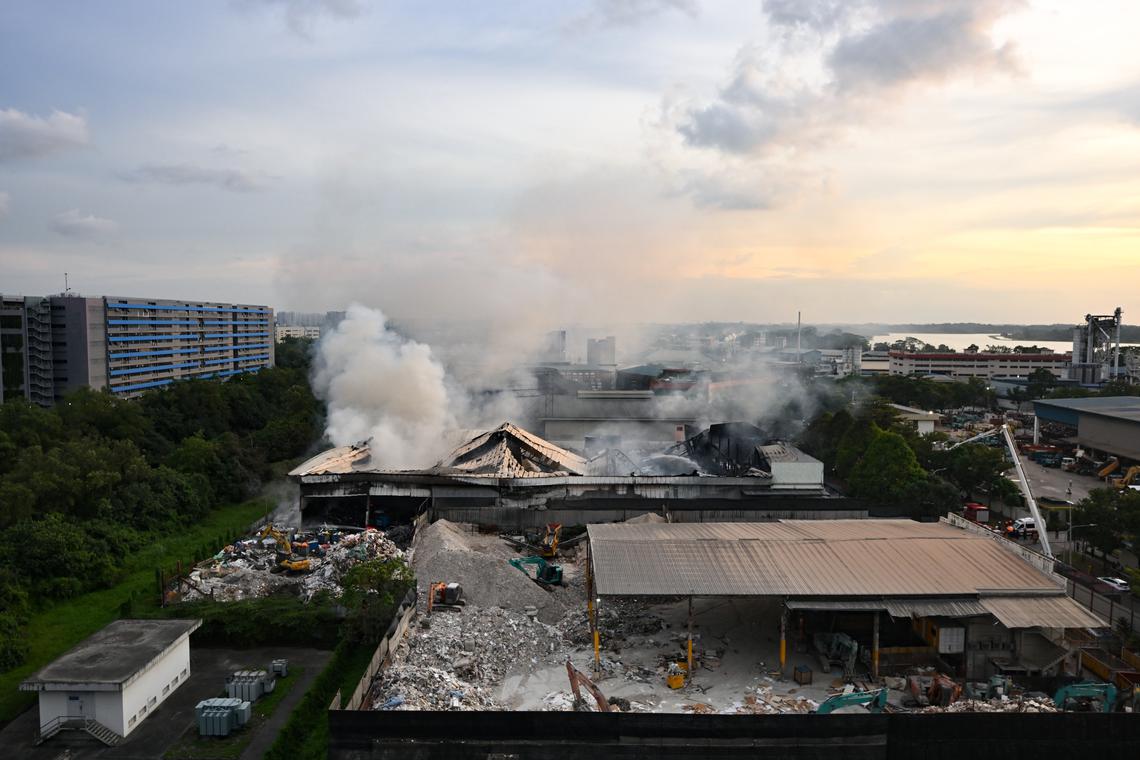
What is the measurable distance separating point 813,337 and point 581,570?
552ft

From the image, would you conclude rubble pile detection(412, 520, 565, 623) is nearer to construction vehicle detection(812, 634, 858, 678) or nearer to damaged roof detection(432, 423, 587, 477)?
construction vehicle detection(812, 634, 858, 678)

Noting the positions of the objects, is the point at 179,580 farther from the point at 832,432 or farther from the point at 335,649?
the point at 832,432

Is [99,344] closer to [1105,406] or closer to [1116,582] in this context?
[1116,582]

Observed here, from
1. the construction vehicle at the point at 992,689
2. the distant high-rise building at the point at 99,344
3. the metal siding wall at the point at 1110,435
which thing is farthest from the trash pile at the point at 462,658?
the distant high-rise building at the point at 99,344

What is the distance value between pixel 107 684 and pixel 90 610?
8.38 m

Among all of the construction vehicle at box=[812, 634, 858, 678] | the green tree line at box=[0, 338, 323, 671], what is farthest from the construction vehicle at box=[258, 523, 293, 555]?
the construction vehicle at box=[812, 634, 858, 678]

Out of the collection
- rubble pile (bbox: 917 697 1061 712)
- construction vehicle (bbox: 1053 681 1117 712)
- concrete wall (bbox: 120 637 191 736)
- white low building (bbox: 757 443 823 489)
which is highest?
white low building (bbox: 757 443 823 489)

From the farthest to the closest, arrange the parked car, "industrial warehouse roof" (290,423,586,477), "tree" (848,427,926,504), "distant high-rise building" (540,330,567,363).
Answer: "distant high-rise building" (540,330,567,363) < "industrial warehouse roof" (290,423,586,477) < "tree" (848,427,926,504) < the parked car

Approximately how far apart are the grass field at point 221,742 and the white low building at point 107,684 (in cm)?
118

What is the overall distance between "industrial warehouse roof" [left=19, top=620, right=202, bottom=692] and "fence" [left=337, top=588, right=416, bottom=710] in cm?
367

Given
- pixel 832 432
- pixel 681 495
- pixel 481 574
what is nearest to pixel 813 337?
pixel 832 432

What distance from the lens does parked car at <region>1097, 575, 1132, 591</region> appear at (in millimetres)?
20984

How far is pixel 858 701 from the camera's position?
14078 millimetres

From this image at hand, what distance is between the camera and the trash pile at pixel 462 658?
46.5 ft
